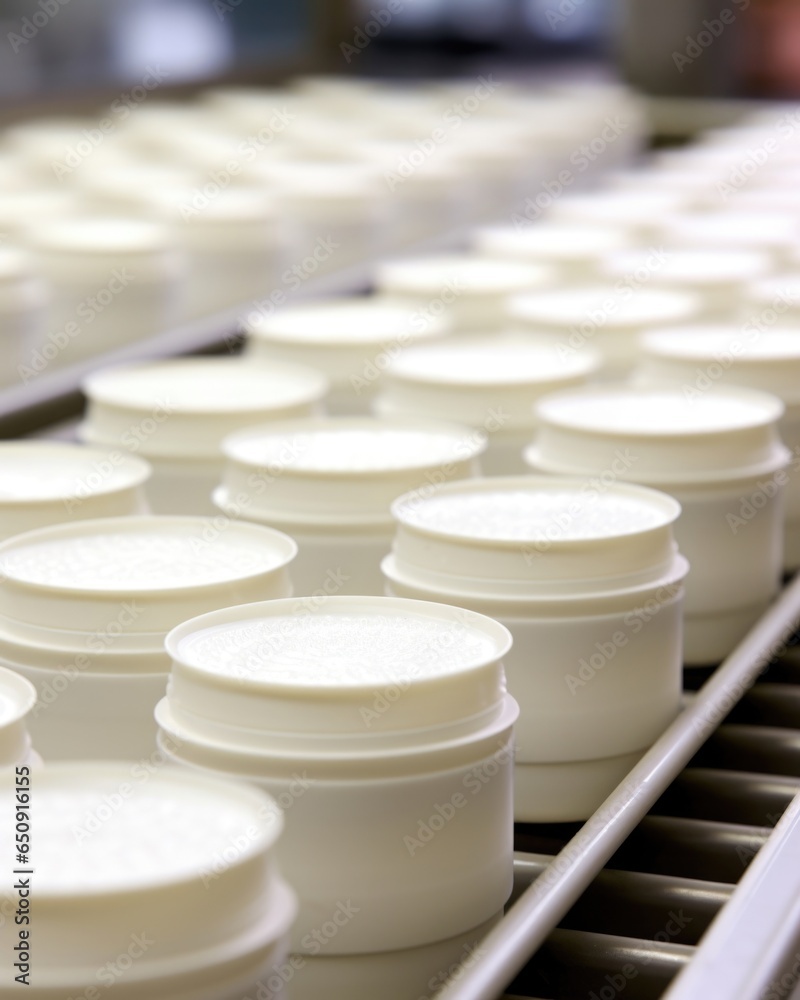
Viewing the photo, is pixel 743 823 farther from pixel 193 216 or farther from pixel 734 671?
pixel 193 216

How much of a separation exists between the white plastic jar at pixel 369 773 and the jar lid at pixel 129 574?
113 millimetres

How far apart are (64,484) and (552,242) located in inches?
66.4

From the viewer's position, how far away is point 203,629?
1.19 meters

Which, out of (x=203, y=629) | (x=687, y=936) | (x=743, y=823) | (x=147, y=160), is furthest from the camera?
(x=147, y=160)

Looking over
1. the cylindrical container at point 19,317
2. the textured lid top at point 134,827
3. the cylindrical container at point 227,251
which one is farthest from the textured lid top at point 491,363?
the textured lid top at point 134,827

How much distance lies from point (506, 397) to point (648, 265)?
3.29 ft

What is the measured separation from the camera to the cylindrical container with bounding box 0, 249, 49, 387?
2.12 meters

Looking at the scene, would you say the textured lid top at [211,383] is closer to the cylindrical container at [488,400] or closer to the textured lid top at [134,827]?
the cylindrical container at [488,400]

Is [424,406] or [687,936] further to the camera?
[424,406]

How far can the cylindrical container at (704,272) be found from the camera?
8.71ft

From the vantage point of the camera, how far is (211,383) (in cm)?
209

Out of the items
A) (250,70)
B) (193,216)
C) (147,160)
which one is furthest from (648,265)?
(250,70)

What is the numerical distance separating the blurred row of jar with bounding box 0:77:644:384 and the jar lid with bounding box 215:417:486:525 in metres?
0.60

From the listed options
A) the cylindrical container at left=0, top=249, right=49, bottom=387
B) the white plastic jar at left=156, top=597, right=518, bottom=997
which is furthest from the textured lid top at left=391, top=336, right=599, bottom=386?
the white plastic jar at left=156, top=597, right=518, bottom=997
